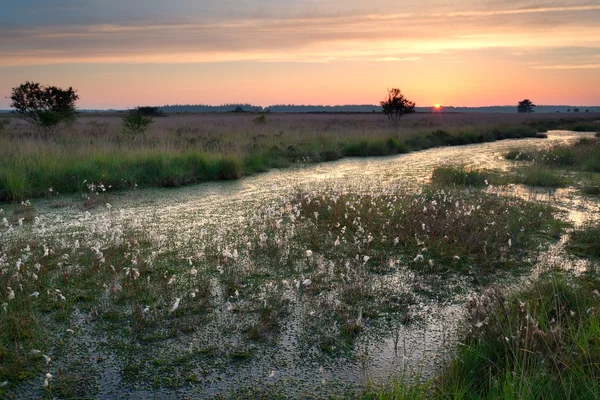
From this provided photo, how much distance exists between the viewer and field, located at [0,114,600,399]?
3.25 metres

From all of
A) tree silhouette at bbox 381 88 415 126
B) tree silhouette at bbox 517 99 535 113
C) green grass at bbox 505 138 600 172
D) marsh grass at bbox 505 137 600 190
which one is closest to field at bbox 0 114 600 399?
marsh grass at bbox 505 137 600 190

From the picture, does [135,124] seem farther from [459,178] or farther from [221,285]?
[221,285]

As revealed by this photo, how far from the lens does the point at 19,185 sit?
373 inches

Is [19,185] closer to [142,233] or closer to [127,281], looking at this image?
[142,233]

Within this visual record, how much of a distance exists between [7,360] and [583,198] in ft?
35.5

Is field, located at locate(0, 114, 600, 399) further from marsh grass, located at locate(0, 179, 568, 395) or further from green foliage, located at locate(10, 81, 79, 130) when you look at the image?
green foliage, located at locate(10, 81, 79, 130)

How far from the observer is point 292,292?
16.4 feet

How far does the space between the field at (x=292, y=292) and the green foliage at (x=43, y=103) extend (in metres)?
9.55

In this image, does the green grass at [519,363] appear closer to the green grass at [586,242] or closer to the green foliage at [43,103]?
the green grass at [586,242]

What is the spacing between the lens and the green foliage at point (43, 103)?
1916cm

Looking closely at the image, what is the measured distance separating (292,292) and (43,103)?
19118 mm

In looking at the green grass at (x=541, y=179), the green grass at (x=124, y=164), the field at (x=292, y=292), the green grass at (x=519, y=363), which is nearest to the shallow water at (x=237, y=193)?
the field at (x=292, y=292)

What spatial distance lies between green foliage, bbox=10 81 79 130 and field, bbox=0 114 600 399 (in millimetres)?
9547

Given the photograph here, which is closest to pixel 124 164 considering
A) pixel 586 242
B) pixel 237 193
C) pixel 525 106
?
pixel 237 193
